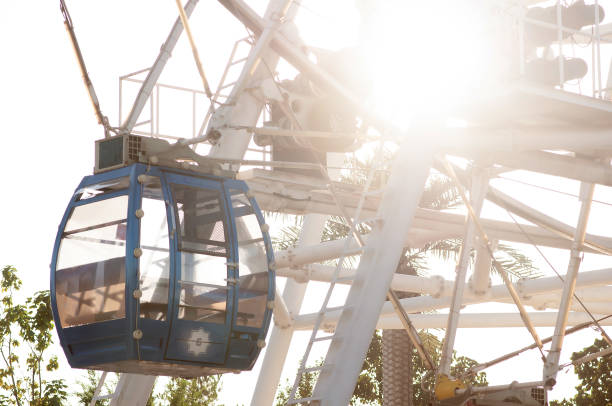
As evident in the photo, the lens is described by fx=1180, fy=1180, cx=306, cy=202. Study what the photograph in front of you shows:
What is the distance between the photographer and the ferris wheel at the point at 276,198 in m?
14.0

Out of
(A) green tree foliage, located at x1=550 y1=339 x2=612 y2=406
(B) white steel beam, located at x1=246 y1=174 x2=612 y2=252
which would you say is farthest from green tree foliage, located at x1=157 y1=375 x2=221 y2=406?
(B) white steel beam, located at x1=246 y1=174 x2=612 y2=252

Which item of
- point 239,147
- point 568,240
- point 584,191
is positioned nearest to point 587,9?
point 584,191

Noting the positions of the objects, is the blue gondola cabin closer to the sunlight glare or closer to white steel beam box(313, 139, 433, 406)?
white steel beam box(313, 139, 433, 406)

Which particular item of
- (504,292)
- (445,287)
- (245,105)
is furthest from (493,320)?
(245,105)

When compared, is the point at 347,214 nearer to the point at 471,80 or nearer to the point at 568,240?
the point at 471,80

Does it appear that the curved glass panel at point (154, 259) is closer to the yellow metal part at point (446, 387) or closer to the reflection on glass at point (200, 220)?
the reflection on glass at point (200, 220)

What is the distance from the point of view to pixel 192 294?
45.9 ft

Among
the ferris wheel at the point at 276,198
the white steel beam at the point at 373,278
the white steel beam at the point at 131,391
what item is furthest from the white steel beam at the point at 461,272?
the white steel beam at the point at 131,391

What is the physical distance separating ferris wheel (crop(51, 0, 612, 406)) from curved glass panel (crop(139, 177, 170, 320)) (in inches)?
0.7

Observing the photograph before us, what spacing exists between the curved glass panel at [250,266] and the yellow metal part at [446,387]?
381 cm

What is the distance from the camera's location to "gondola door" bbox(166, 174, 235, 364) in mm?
13945

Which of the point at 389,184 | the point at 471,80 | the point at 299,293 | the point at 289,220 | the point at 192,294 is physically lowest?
the point at 192,294

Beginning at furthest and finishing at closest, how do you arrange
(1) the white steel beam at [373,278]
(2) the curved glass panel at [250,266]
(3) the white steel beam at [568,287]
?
(3) the white steel beam at [568,287] < (1) the white steel beam at [373,278] < (2) the curved glass panel at [250,266]

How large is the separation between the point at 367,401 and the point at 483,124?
35052 millimetres
